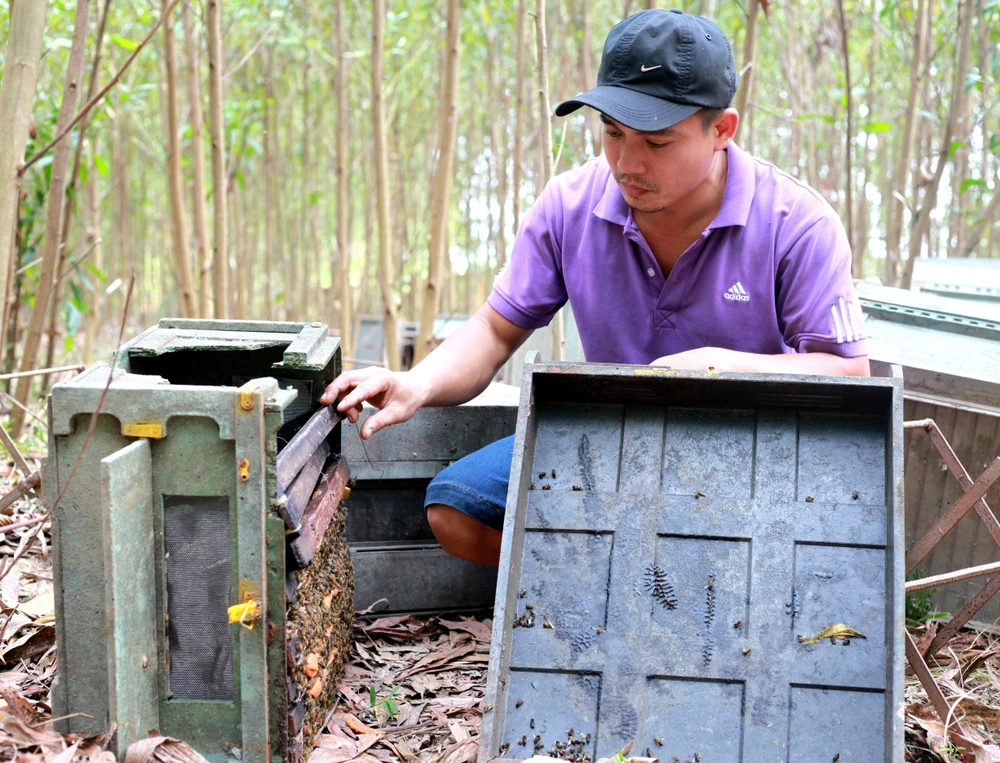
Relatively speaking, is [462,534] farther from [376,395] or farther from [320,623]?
[320,623]

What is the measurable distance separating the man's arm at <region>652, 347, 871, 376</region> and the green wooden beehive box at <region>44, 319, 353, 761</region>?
3.04 ft

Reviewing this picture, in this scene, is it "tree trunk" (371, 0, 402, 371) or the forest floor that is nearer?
the forest floor

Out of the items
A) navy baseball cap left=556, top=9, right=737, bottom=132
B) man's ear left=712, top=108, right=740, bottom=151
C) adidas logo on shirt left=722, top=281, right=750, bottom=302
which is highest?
navy baseball cap left=556, top=9, right=737, bottom=132

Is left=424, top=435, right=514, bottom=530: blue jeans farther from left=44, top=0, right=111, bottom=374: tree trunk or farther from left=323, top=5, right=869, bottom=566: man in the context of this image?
left=44, top=0, right=111, bottom=374: tree trunk

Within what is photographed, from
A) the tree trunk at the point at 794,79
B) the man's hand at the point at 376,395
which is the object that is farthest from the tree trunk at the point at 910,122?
the man's hand at the point at 376,395

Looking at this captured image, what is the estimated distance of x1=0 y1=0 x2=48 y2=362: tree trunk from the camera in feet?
7.95

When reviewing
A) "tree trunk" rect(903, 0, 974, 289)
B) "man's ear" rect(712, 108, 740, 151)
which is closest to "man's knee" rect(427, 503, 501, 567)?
"man's ear" rect(712, 108, 740, 151)

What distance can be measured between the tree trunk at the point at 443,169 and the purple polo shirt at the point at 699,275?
5.70 ft

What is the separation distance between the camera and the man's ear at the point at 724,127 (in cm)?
239

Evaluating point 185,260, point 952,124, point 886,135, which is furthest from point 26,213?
point 886,135

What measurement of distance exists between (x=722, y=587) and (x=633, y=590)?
190 millimetres

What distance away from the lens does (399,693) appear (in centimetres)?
242

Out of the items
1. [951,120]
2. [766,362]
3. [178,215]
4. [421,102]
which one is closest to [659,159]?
[766,362]

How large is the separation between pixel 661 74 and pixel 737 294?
600mm
